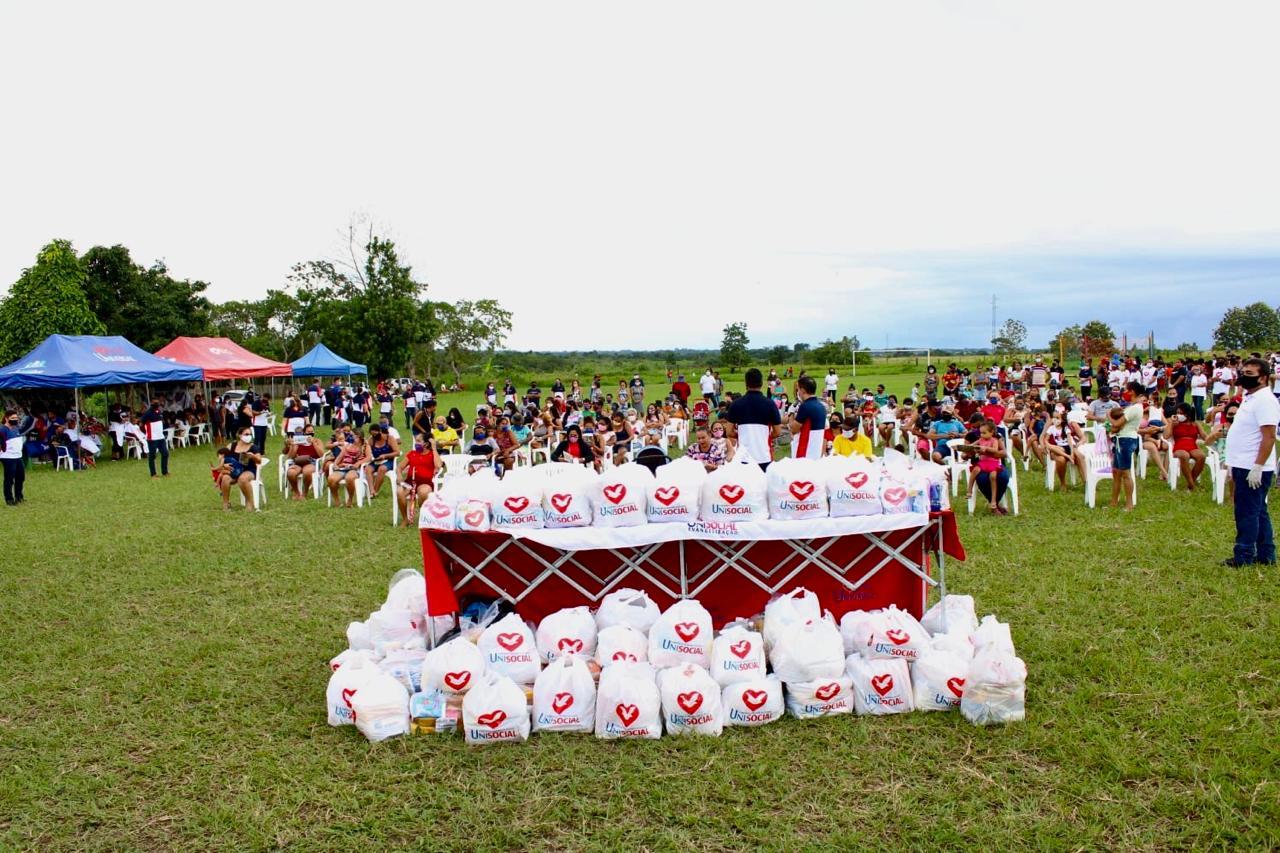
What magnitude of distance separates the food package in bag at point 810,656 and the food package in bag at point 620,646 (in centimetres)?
75

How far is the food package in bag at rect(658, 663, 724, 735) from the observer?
14.3 feet

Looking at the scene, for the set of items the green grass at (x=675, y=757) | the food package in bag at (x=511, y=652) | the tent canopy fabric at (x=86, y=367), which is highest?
the tent canopy fabric at (x=86, y=367)

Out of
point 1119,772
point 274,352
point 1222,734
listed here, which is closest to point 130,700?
point 1119,772

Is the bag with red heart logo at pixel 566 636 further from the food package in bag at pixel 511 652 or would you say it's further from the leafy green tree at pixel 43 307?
the leafy green tree at pixel 43 307

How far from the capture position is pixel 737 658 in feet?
15.1

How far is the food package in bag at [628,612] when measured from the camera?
202 inches

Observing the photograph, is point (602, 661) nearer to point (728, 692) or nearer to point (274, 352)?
point (728, 692)

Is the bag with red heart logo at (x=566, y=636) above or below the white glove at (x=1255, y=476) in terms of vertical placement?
below

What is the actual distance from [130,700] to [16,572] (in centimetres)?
472

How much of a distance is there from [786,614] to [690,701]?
905 millimetres

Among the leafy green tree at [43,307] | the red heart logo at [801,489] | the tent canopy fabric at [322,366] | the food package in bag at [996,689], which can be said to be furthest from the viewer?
the tent canopy fabric at [322,366]

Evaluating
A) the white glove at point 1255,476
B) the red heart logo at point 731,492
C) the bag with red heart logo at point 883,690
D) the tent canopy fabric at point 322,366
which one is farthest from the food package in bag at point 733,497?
the tent canopy fabric at point 322,366

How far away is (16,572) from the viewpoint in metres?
8.56

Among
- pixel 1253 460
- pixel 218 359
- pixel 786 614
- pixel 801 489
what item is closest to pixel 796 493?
pixel 801 489
